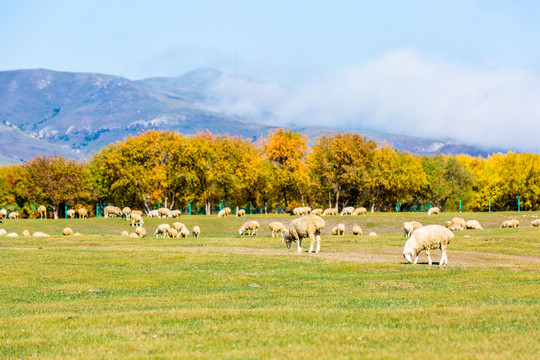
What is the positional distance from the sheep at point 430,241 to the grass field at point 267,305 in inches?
34.0

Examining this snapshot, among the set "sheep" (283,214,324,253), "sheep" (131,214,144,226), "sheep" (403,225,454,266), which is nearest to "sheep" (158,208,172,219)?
"sheep" (131,214,144,226)

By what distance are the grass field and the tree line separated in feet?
208

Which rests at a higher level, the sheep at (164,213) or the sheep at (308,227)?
the sheep at (164,213)

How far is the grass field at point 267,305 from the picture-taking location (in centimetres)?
1248

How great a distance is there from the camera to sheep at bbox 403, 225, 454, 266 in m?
30.2

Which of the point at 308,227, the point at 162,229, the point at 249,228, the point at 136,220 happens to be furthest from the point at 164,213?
the point at 308,227

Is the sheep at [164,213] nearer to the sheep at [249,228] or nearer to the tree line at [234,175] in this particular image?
the tree line at [234,175]

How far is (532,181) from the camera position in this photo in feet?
428

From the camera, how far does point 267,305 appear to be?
18.2m

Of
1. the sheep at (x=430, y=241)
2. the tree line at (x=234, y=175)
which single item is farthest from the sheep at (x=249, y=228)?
the tree line at (x=234, y=175)

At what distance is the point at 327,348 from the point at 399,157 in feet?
361

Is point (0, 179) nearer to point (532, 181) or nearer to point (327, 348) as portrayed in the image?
point (532, 181)

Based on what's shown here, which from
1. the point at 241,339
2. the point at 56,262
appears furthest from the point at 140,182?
the point at 241,339

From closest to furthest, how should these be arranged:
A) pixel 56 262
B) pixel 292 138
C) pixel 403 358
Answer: pixel 403 358 < pixel 56 262 < pixel 292 138
